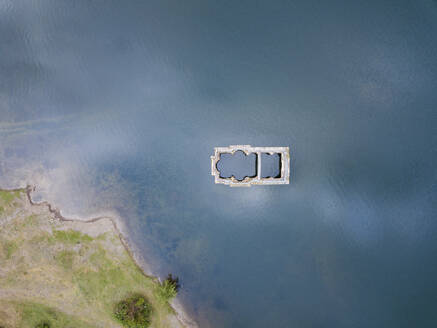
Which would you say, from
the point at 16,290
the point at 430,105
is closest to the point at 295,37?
the point at 430,105

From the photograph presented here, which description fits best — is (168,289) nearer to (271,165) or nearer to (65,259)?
(65,259)

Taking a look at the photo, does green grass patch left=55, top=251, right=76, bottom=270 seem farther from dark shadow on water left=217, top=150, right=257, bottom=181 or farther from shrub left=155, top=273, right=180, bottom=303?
dark shadow on water left=217, top=150, right=257, bottom=181

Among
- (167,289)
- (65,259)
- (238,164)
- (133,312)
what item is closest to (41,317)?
(65,259)

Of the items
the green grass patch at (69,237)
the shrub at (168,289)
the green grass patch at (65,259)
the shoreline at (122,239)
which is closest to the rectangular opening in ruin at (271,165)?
the shrub at (168,289)

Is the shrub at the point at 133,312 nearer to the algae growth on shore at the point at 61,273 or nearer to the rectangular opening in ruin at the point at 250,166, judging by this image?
the algae growth on shore at the point at 61,273

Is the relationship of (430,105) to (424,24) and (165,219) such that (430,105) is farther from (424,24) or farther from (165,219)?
(165,219)

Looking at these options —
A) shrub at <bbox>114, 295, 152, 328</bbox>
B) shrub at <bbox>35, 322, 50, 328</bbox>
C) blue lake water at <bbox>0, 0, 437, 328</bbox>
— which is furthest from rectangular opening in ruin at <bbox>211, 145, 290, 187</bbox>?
shrub at <bbox>35, 322, 50, 328</bbox>
